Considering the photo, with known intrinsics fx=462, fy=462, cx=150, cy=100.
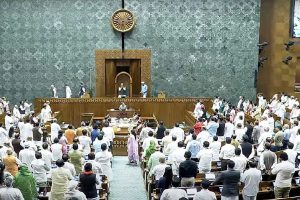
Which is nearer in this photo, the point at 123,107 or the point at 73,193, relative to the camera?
the point at 73,193

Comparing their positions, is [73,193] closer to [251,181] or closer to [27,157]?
[27,157]

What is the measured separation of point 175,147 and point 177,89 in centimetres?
1268

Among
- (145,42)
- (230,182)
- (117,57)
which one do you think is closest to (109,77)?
(117,57)

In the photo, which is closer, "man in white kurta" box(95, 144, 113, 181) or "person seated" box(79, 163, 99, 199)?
"person seated" box(79, 163, 99, 199)

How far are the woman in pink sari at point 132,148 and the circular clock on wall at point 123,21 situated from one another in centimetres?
1003

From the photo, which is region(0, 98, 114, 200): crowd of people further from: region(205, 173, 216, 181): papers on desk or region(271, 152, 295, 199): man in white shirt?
region(271, 152, 295, 199): man in white shirt

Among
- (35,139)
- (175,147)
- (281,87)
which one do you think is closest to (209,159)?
(175,147)

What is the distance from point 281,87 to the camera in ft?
84.7

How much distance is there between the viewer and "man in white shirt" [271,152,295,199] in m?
9.34

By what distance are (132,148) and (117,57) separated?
9860 mm

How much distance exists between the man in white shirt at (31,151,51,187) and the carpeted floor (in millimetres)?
2241

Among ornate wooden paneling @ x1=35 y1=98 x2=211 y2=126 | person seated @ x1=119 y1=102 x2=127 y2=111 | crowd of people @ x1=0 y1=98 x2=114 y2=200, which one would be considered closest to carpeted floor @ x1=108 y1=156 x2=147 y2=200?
crowd of people @ x1=0 y1=98 x2=114 y2=200

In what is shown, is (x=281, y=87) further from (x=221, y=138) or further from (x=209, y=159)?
(x=209, y=159)

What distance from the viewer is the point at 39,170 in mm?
10109
